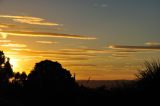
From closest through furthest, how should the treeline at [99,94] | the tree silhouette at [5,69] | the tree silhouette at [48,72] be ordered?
the treeline at [99,94], the tree silhouette at [48,72], the tree silhouette at [5,69]

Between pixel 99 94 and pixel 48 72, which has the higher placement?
pixel 48 72

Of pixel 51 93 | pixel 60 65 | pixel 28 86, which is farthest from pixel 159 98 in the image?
pixel 60 65

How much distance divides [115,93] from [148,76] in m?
1.18

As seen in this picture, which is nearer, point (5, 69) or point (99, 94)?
point (99, 94)

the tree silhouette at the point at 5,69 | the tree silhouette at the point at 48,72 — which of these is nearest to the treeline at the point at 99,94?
the tree silhouette at the point at 48,72

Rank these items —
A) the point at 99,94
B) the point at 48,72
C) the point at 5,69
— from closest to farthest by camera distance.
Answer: the point at 99,94 → the point at 48,72 → the point at 5,69

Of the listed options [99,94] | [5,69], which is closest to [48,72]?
[99,94]

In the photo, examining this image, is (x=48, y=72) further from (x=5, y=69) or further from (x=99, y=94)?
(x=5, y=69)

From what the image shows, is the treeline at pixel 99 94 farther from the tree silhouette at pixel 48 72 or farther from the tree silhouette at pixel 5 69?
the tree silhouette at pixel 5 69

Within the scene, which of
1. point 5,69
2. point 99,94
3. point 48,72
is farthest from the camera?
point 5,69

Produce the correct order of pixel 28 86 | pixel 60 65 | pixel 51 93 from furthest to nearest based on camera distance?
pixel 60 65 < pixel 28 86 < pixel 51 93

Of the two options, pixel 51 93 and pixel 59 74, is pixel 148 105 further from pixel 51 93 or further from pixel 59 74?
pixel 59 74

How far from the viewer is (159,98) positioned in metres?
13.8

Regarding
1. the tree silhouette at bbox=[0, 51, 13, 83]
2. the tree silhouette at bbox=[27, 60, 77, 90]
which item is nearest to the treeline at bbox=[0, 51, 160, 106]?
the tree silhouette at bbox=[27, 60, 77, 90]
